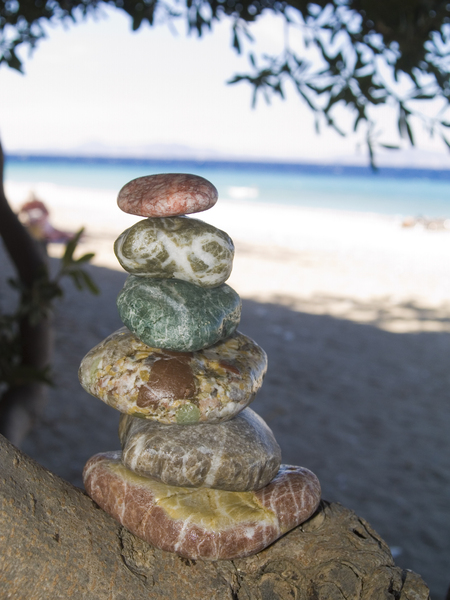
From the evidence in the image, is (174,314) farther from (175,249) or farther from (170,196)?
(170,196)

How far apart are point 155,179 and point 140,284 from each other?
327 mm

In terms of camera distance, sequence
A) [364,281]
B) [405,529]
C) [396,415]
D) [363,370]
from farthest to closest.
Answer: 1. [364,281]
2. [363,370]
3. [396,415]
4. [405,529]

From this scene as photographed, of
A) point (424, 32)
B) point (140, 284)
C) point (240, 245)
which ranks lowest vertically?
point (240, 245)

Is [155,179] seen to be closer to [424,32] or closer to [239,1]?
[424,32]

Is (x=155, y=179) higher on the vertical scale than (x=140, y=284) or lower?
higher

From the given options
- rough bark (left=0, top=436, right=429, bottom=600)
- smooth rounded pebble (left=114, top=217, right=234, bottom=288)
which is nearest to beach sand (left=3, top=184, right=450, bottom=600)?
rough bark (left=0, top=436, right=429, bottom=600)

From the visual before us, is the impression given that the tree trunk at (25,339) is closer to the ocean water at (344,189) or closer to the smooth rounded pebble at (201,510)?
the smooth rounded pebble at (201,510)

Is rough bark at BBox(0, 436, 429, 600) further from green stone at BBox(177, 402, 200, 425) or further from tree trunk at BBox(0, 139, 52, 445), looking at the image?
tree trunk at BBox(0, 139, 52, 445)

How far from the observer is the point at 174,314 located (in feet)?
5.53

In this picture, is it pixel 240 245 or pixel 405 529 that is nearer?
pixel 405 529

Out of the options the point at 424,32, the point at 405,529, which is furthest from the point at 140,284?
the point at 405,529

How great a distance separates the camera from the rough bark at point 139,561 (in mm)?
1372

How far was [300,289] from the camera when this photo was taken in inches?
378

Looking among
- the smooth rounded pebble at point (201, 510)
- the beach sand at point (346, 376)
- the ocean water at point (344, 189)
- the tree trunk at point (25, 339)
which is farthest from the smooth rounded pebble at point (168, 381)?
the ocean water at point (344, 189)
